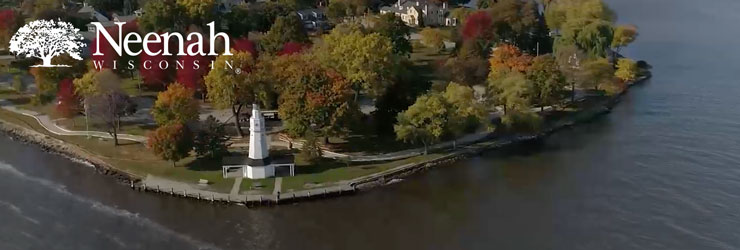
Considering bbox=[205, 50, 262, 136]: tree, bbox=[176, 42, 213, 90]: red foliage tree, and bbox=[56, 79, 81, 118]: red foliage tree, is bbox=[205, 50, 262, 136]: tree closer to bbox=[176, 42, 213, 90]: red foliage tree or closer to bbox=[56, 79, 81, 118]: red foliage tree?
bbox=[176, 42, 213, 90]: red foliage tree

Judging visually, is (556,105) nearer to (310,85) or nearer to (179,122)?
(310,85)

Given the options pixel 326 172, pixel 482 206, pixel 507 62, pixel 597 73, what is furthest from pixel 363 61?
pixel 597 73

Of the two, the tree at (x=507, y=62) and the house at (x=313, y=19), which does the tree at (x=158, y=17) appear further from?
the tree at (x=507, y=62)

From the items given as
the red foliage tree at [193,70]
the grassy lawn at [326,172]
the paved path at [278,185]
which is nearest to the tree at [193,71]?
the red foliage tree at [193,70]

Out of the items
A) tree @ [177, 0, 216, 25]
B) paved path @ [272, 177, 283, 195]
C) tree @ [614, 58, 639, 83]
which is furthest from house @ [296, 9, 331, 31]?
paved path @ [272, 177, 283, 195]

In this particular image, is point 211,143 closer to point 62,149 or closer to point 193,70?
point 62,149

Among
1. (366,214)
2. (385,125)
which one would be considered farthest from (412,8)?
(366,214)
